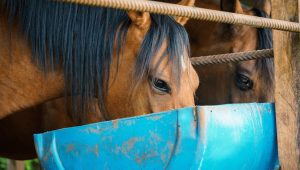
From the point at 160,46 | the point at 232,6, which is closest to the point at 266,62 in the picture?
the point at 232,6

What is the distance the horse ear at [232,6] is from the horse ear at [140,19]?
1.12 m

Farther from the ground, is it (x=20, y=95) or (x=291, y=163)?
(x=20, y=95)

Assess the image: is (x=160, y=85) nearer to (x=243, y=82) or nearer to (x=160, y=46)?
(x=160, y=46)

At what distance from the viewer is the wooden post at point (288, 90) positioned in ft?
5.73

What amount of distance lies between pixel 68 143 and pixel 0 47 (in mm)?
694

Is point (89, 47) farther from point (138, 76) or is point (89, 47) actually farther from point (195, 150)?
point (195, 150)

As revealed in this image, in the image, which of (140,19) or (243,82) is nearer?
(140,19)

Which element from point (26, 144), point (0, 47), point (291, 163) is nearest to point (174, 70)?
point (291, 163)

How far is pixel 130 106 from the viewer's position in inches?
80.9

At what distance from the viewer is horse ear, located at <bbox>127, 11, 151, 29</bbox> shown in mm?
2039

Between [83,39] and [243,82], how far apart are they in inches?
50.2

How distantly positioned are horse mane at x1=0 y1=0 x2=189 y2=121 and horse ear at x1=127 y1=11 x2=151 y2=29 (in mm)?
25

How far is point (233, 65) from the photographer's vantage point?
3.13 m

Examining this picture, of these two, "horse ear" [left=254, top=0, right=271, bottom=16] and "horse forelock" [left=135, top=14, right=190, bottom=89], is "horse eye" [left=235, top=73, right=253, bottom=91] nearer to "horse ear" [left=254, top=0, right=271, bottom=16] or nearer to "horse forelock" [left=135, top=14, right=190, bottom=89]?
"horse ear" [left=254, top=0, right=271, bottom=16]
